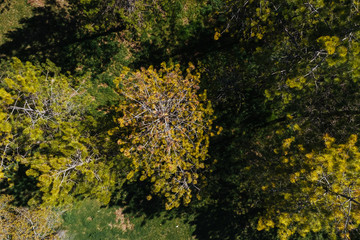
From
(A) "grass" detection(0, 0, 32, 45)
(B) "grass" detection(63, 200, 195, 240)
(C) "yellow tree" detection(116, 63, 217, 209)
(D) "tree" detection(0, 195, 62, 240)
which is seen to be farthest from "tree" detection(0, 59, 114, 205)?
(A) "grass" detection(0, 0, 32, 45)

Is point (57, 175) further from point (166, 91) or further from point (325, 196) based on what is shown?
point (325, 196)

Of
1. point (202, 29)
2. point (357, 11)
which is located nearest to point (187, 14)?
point (202, 29)

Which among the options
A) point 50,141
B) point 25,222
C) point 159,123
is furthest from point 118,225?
point 159,123

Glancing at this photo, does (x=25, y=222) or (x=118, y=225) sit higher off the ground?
(x=25, y=222)

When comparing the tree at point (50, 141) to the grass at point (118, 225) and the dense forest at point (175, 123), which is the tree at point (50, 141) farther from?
the grass at point (118, 225)

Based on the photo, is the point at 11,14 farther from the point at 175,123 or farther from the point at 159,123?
the point at 175,123

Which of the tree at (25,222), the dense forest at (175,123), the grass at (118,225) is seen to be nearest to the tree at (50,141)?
the dense forest at (175,123)
